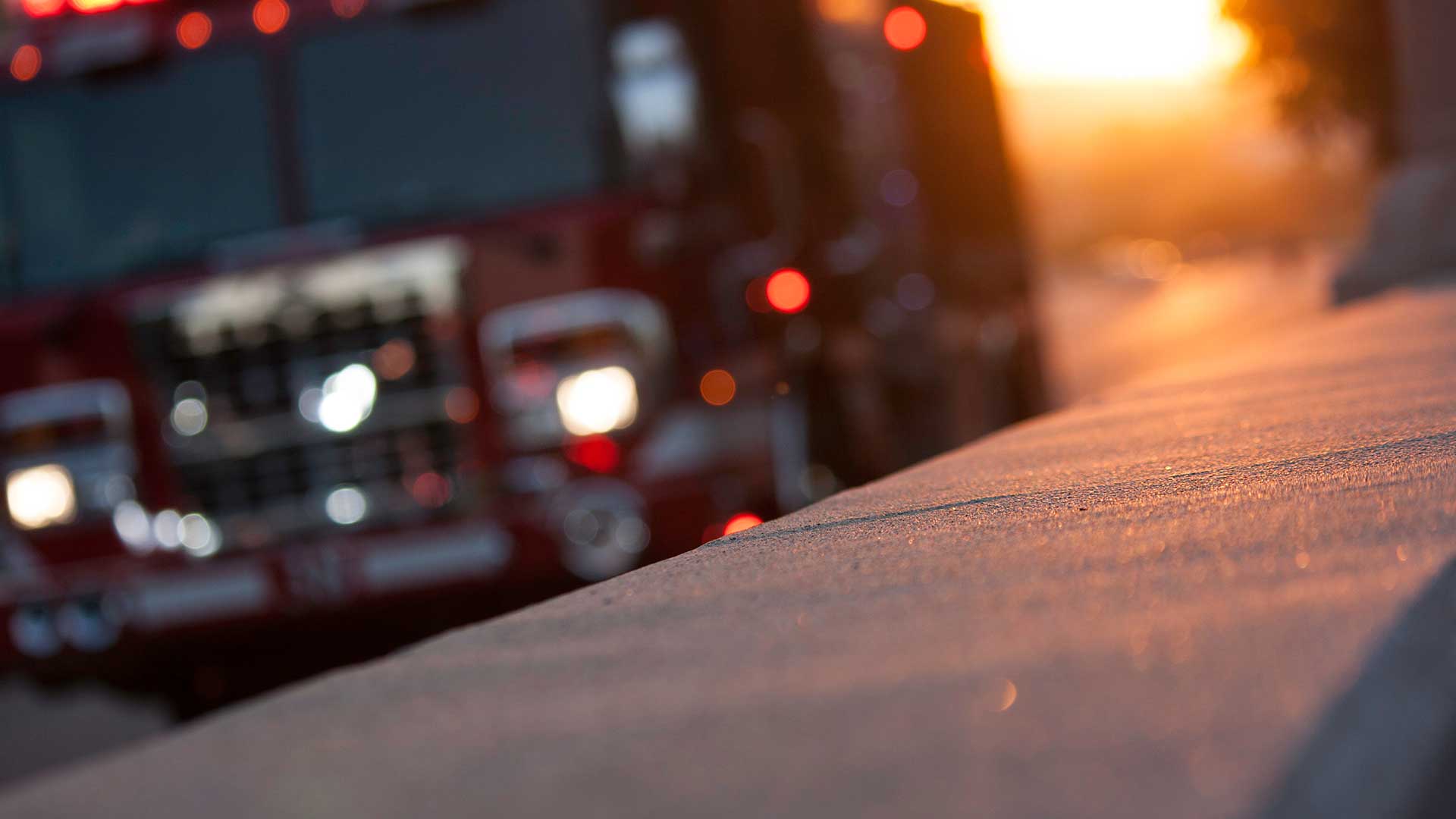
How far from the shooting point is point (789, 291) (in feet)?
25.9

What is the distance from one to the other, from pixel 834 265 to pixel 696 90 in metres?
1.48

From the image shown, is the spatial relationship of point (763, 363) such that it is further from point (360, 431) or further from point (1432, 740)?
point (1432, 740)

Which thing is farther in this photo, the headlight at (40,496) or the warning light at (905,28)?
the warning light at (905,28)

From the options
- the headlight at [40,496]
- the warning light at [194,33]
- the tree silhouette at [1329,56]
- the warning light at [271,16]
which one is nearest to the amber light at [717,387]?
the warning light at [271,16]

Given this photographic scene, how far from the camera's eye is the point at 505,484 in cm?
738

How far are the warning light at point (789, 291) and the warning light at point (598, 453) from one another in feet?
3.04

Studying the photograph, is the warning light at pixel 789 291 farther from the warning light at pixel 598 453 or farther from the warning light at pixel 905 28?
the warning light at pixel 905 28

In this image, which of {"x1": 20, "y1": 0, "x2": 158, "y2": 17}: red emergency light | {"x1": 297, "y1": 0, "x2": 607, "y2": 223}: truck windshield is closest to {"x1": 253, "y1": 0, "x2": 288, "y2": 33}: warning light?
{"x1": 297, "y1": 0, "x2": 607, "y2": 223}: truck windshield

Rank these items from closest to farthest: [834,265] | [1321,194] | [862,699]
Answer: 1. [862,699]
2. [834,265]
3. [1321,194]

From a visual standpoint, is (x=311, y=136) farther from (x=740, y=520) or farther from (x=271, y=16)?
(x=740, y=520)

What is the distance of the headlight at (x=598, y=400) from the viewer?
722cm

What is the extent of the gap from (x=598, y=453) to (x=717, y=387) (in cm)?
50

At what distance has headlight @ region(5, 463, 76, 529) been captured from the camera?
25.0ft

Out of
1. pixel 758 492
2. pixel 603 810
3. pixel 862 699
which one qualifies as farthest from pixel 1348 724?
pixel 758 492
